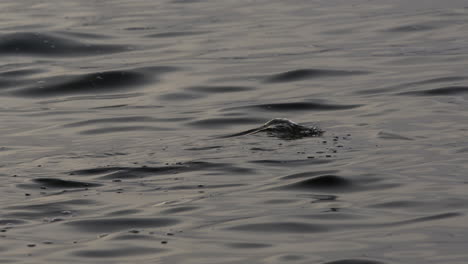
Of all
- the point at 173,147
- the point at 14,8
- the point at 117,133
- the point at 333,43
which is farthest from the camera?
the point at 14,8

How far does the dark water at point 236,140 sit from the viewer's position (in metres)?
5.85

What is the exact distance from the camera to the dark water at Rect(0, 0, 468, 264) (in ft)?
19.2

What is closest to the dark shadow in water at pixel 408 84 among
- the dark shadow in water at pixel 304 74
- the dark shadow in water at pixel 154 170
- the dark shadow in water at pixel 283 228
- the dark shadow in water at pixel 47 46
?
the dark shadow in water at pixel 304 74

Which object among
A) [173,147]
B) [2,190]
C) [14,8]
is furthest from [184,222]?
[14,8]

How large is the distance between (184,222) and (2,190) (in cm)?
133

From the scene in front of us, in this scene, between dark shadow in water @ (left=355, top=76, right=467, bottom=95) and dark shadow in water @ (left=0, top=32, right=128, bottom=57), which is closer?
dark shadow in water @ (left=355, top=76, right=467, bottom=95)

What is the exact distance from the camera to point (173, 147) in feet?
27.3

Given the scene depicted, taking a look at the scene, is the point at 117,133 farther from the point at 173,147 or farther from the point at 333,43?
the point at 333,43

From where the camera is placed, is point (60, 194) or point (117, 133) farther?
point (117, 133)

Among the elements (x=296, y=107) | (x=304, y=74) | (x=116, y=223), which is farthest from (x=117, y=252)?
(x=304, y=74)

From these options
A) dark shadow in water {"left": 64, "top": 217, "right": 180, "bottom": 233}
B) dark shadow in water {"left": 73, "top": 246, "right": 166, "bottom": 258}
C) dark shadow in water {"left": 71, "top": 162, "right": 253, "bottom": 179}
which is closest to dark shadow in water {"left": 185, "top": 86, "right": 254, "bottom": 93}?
dark shadow in water {"left": 71, "top": 162, "right": 253, "bottom": 179}

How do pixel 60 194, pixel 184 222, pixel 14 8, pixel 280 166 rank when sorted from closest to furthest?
pixel 184 222, pixel 60 194, pixel 280 166, pixel 14 8

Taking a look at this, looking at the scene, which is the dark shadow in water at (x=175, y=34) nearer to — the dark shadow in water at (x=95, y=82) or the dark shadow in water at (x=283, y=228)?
the dark shadow in water at (x=95, y=82)

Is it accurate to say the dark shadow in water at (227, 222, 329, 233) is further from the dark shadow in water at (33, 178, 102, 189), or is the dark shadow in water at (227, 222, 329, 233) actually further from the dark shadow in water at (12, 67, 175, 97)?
the dark shadow in water at (12, 67, 175, 97)
